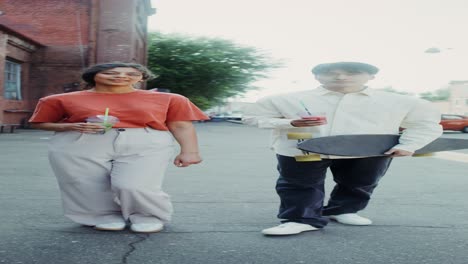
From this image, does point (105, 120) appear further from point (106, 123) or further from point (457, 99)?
point (457, 99)

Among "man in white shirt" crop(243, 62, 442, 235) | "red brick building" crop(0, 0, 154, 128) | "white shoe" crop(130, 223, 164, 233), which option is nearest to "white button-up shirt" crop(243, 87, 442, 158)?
"man in white shirt" crop(243, 62, 442, 235)

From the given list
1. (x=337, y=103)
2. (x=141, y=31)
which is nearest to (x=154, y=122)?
(x=337, y=103)

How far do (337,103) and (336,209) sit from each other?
36.0 inches

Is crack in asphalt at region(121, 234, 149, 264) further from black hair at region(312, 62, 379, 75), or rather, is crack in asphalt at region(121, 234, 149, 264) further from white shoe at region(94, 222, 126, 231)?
black hair at region(312, 62, 379, 75)

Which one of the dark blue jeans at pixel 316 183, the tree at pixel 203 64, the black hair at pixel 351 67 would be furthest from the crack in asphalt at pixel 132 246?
the tree at pixel 203 64

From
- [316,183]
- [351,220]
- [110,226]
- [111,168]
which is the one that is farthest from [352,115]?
[110,226]

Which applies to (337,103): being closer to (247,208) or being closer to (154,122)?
(154,122)

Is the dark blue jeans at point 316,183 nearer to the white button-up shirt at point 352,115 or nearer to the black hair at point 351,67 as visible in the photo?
the white button-up shirt at point 352,115

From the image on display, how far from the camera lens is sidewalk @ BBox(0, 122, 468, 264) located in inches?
123

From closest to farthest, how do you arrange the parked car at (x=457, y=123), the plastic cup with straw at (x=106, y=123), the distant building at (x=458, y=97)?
1. the plastic cup with straw at (x=106, y=123)
2. the parked car at (x=457, y=123)
3. the distant building at (x=458, y=97)

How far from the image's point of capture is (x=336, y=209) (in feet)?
13.6

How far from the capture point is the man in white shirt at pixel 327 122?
3643mm

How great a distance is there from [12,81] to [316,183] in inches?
764

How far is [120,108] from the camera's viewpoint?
3.61 meters
